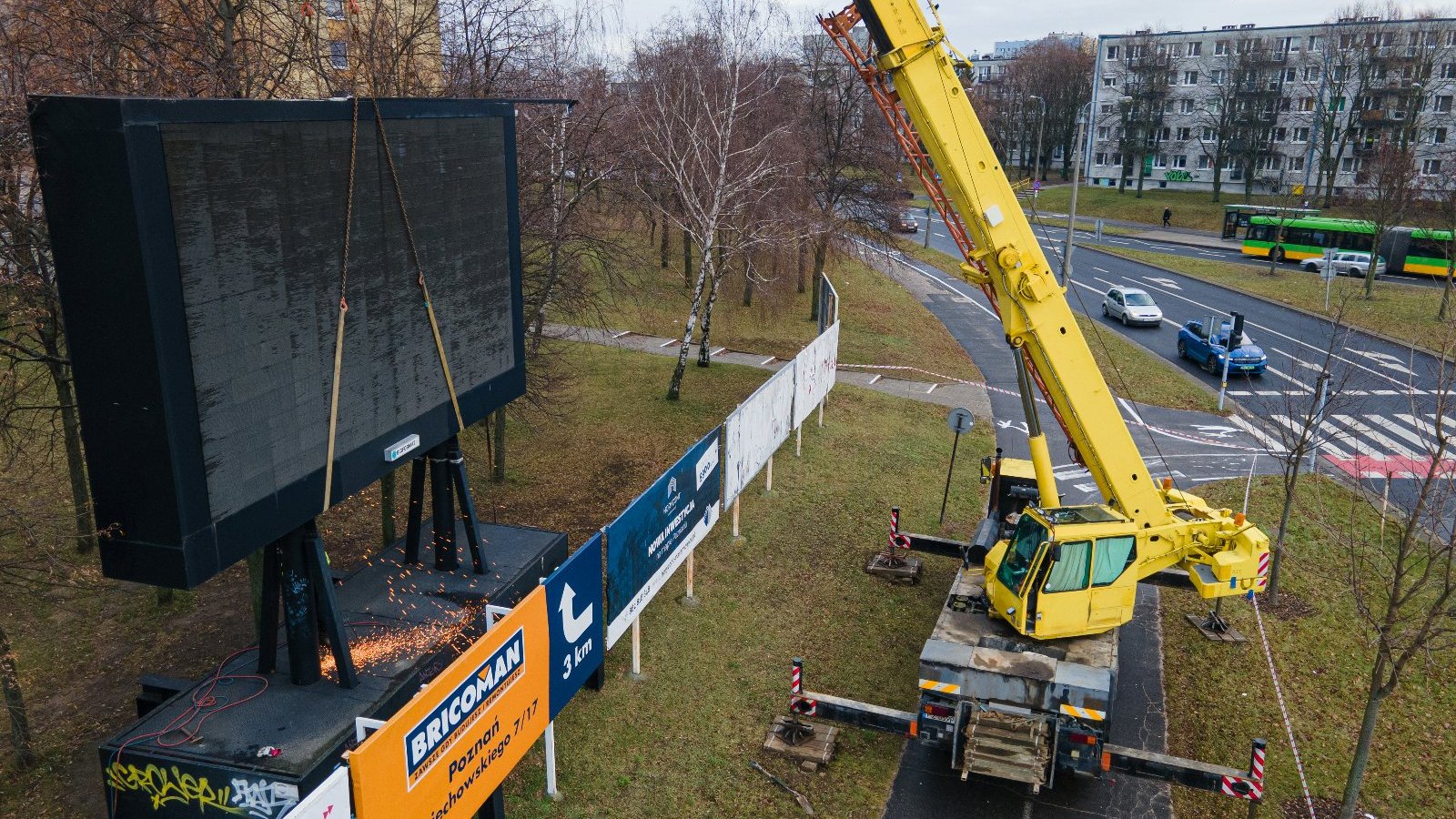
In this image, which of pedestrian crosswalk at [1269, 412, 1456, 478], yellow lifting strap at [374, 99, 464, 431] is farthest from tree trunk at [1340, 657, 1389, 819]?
pedestrian crosswalk at [1269, 412, 1456, 478]

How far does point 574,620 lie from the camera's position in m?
11.4

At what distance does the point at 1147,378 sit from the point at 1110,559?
20.3 metres

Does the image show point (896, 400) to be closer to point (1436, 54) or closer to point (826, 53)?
point (826, 53)

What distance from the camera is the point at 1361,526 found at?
19547 millimetres

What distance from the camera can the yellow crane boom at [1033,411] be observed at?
40.1 feet

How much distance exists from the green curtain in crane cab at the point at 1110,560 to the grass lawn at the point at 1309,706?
7.95 ft

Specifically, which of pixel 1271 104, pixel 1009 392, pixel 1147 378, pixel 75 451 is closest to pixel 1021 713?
pixel 75 451

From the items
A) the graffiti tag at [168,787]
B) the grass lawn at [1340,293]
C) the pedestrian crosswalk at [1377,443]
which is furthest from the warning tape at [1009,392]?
the graffiti tag at [168,787]

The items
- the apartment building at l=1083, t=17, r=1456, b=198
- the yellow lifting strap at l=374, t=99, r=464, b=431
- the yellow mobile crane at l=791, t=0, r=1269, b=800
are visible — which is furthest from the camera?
the apartment building at l=1083, t=17, r=1456, b=198

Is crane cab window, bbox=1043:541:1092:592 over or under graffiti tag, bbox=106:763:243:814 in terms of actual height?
over

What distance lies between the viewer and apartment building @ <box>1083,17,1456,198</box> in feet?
208

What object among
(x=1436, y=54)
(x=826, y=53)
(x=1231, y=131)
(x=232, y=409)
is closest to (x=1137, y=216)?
(x=1231, y=131)

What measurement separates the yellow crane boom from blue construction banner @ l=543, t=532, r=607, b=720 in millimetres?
5047

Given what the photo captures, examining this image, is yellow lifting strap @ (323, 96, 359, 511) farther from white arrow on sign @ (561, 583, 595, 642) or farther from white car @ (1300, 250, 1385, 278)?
white car @ (1300, 250, 1385, 278)
